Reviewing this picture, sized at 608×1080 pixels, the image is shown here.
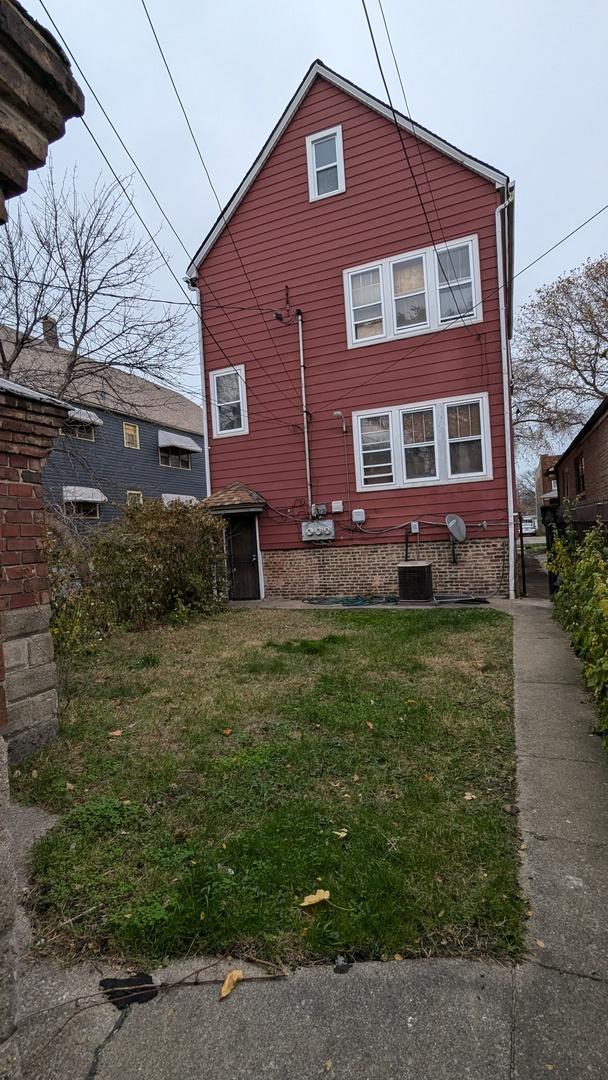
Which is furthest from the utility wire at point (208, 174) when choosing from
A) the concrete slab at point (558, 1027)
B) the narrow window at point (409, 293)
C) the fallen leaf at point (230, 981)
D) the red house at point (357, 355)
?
the concrete slab at point (558, 1027)

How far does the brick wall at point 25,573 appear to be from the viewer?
3.28 m

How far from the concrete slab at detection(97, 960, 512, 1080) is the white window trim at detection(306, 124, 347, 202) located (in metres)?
12.8

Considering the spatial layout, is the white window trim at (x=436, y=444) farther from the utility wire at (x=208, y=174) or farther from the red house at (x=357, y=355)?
the utility wire at (x=208, y=174)

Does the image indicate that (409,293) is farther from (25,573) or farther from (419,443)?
(25,573)

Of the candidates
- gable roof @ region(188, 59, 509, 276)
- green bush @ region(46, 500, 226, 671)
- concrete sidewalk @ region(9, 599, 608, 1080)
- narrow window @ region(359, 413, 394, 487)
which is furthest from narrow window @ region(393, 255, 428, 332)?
concrete sidewalk @ region(9, 599, 608, 1080)

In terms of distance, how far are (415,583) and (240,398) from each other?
578 cm

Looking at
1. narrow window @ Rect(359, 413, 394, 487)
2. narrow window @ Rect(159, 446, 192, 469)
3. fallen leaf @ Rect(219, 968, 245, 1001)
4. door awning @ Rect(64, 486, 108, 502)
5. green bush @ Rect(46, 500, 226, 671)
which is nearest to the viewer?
fallen leaf @ Rect(219, 968, 245, 1001)

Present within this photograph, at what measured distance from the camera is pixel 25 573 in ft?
11.1

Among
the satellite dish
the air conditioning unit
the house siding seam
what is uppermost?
the house siding seam

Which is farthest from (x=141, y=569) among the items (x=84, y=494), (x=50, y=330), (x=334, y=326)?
(x=84, y=494)

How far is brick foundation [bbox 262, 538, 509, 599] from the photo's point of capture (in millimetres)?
10156

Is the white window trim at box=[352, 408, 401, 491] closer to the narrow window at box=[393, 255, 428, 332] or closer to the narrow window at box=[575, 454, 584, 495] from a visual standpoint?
the narrow window at box=[393, 255, 428, 332]

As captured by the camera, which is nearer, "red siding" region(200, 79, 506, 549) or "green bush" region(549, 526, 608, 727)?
"green bush" region(549, 526, 608, 727)

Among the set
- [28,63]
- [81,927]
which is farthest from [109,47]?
[81,927]
